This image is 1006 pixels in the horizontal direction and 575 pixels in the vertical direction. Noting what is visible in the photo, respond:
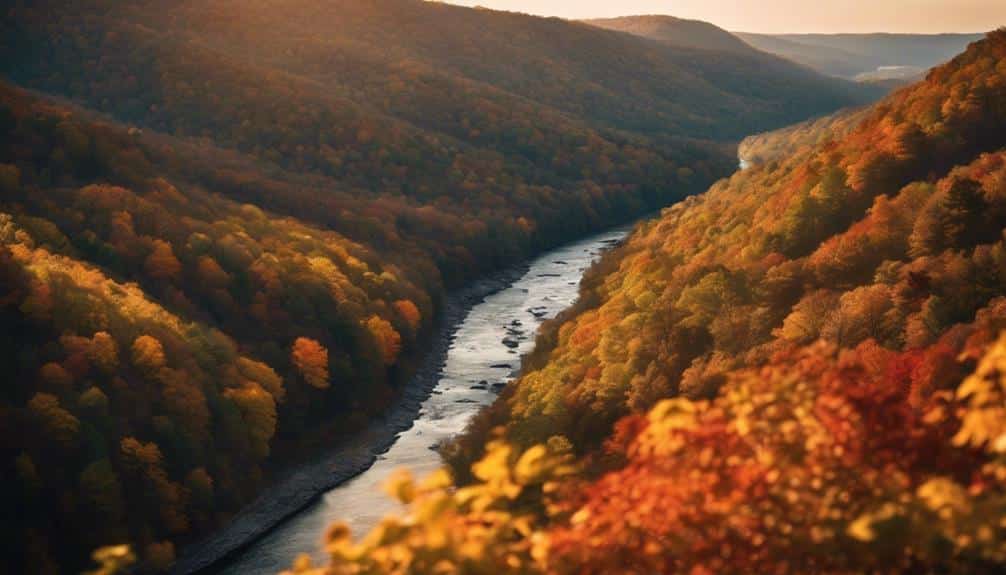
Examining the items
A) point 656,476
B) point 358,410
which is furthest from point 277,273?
point 656,476

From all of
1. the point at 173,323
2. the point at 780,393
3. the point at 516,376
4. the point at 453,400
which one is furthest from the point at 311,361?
the point at 780,393

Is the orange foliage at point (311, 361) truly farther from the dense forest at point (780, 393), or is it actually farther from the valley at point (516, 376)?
the dense forest at point (780, 393)

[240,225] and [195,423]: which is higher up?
[240,225]

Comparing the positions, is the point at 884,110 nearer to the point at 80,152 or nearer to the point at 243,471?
the point at 243,471

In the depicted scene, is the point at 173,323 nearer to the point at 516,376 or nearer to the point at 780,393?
the point at 516,376

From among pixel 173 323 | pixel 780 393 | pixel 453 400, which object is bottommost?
pixel 453 400

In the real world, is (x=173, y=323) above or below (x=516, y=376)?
above

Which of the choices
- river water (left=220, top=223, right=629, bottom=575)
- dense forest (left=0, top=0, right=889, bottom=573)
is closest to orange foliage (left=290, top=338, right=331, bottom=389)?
dense forest (left=0, top=0, right=889, bottom=573)
